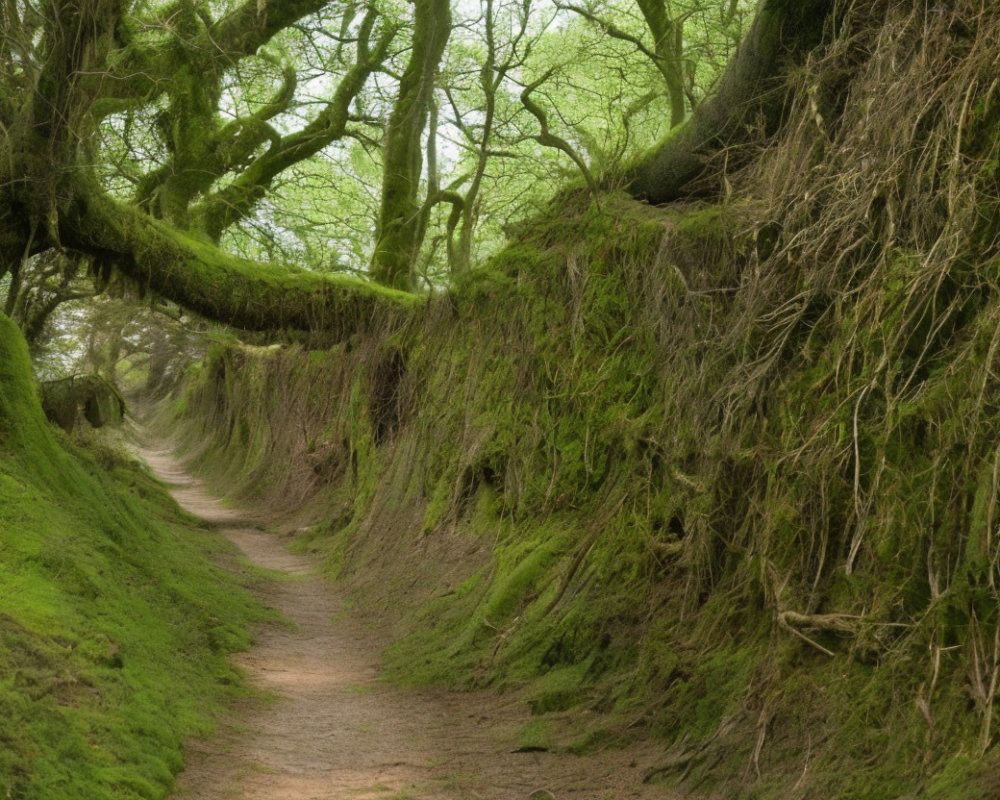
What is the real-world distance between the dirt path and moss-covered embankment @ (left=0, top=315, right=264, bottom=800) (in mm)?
312

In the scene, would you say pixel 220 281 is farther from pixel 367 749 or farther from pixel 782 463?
pixel 782 463

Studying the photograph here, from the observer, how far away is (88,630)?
5703 mm

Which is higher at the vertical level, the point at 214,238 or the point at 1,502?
the point at 214,238

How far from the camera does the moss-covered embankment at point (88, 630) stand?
434 cm

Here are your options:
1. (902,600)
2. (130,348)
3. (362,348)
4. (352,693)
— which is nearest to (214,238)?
(362,348)

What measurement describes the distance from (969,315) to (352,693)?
17.3ft

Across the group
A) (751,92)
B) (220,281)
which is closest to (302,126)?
(220,281)

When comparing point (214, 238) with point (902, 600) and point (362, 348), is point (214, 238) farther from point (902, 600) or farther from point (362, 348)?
point (902, 600)

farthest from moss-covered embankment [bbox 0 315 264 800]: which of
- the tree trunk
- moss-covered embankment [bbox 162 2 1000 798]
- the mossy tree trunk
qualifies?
the mossy tree trunk

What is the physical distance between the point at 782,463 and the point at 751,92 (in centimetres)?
361

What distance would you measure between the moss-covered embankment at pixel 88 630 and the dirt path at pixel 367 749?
31cm

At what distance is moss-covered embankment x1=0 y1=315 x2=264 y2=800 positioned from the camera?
4.34 metres

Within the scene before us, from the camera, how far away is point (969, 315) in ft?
15.0

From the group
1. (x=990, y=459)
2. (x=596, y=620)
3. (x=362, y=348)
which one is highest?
(x=362, y=348)
